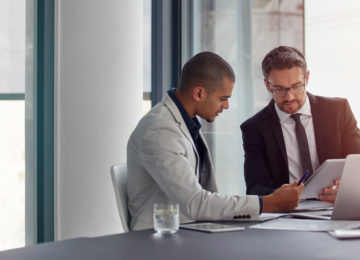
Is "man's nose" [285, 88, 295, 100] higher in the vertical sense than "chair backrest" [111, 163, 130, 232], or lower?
higher

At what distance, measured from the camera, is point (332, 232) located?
5.65 feet

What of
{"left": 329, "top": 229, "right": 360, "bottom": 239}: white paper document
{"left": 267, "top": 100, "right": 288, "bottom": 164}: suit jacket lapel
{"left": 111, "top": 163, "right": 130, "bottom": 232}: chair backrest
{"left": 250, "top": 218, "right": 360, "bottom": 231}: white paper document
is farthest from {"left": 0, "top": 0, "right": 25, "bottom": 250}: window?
{"left": 329, "top": 229, "right": 360, "bottom": 239}: white paper document

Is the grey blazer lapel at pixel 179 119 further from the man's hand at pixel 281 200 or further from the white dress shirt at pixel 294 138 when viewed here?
the white dress shirt at pixel 294 138

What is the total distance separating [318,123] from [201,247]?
1.75 m

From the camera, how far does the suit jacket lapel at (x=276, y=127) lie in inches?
120

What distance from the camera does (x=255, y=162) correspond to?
3.09m

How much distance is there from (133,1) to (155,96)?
0.88m

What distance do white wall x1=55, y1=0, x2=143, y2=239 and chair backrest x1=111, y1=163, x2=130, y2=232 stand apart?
1068mm

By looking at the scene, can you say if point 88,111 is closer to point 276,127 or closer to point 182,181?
point 276,127

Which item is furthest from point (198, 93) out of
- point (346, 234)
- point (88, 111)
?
point (346, 234)

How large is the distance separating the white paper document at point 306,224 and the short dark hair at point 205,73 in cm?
85

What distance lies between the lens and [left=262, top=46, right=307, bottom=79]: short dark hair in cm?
306

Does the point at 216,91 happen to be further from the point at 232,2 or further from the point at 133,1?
the point at 232,2

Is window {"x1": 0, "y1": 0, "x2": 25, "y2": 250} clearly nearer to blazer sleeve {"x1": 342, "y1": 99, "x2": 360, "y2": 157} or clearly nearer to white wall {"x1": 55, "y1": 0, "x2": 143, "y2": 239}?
white wall {"x1": 55, "y1": 0, "x2": 143, "y2": 239}
